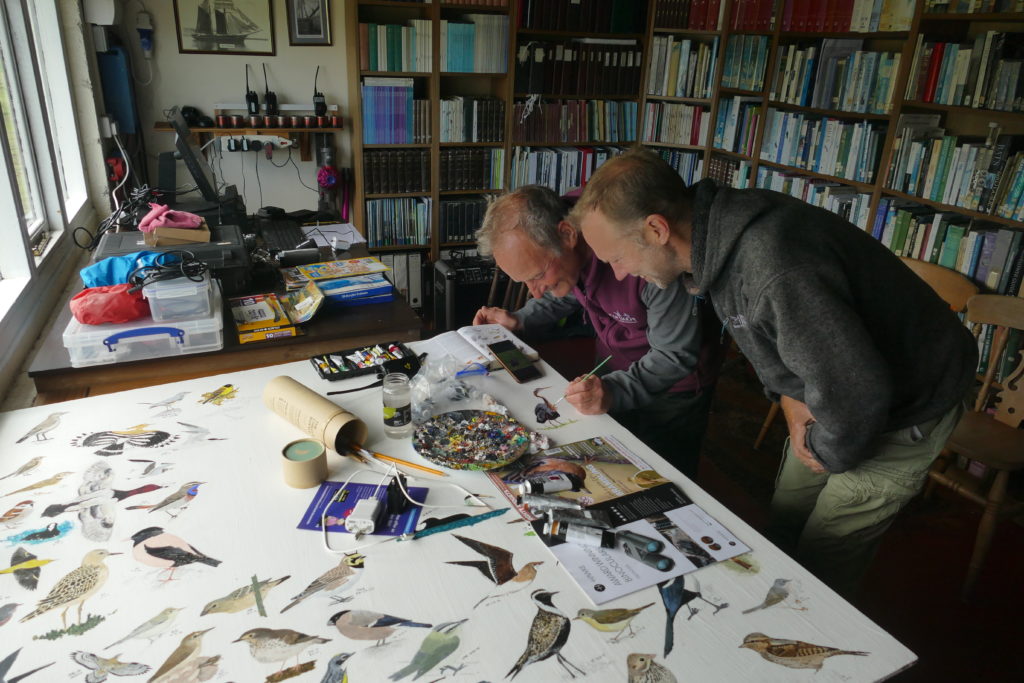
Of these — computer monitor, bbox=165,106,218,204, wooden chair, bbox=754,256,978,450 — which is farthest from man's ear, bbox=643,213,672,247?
computer monitor, bbox=165,106,218,204

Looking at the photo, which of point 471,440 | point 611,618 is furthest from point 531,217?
point 611,618

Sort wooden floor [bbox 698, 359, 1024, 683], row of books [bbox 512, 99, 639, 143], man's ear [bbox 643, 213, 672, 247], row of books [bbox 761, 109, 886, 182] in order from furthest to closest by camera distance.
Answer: row of books [bbox 512, 99, 639, 143] < row of books [bbox 761, 109, 886, 182] < wooden floor [bbox 698, 359, 1024, 683] < man's ear [bbox 643, 213, 672, 247]

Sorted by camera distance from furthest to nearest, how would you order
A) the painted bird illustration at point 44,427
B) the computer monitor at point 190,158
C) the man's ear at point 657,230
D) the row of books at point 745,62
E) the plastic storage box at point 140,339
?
the row of books at point 745,62 → the computer monitor at point 190,158 → the plastic storage box at point 140,339 → the painted bird illustration at point 44,427 → the man's ear at point 657,230

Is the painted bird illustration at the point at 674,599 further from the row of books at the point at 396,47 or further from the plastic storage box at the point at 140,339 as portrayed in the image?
the row of books at the point at 396,47

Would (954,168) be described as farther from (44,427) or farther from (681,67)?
(44,427)

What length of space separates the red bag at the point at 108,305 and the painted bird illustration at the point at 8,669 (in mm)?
1028

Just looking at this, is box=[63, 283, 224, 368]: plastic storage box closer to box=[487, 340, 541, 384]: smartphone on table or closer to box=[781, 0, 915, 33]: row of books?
box=[487, 340, 541, 384]: smartphone on table

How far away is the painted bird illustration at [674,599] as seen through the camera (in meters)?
0.99

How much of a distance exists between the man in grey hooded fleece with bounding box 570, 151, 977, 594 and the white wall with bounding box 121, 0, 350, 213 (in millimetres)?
3025

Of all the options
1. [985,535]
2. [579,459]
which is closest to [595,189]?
[579,459]

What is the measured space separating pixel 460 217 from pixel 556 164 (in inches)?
27.5

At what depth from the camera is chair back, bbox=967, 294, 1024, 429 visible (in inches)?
89.9

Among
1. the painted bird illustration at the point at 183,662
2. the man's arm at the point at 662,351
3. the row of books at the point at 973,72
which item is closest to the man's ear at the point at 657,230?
the man's arm at the point at 662,351

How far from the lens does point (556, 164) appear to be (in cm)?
425
